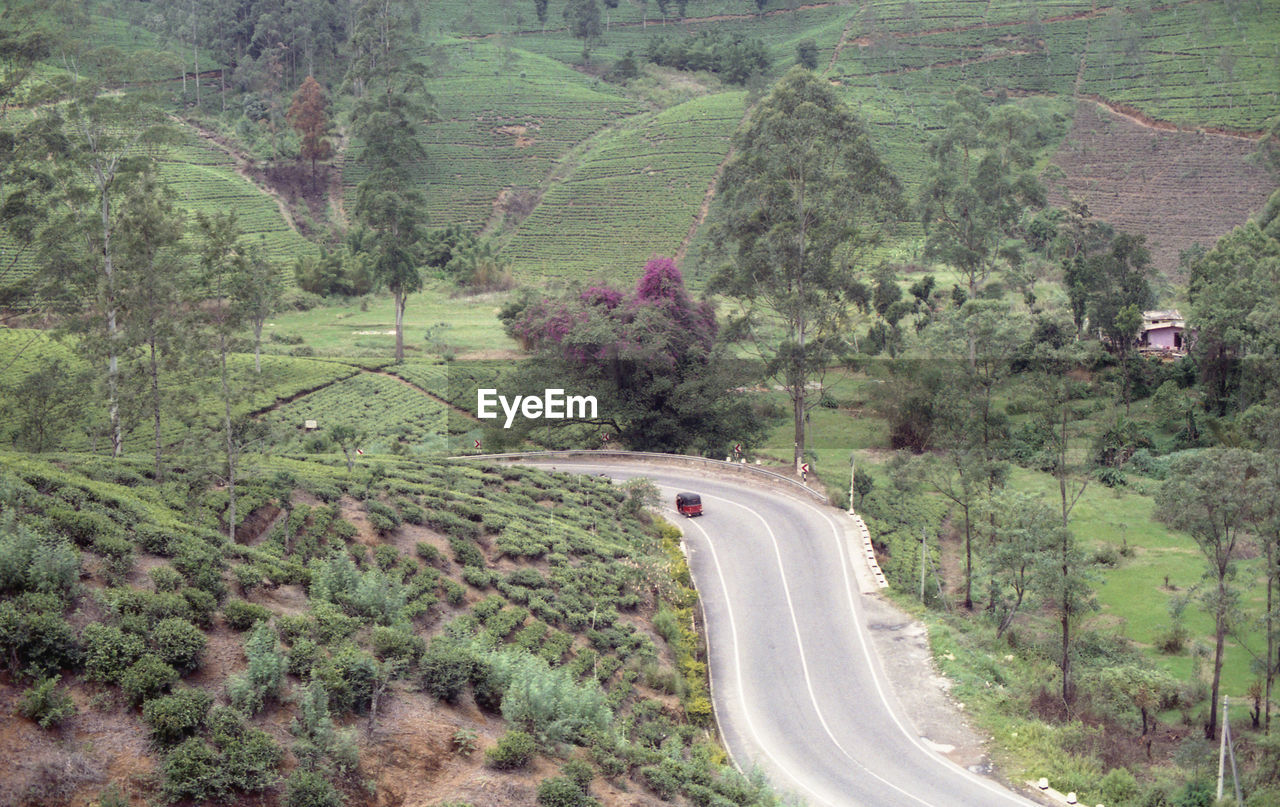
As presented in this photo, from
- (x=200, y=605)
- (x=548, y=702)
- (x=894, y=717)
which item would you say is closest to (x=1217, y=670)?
(x=894, y=717)

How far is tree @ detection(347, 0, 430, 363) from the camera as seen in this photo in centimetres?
5691

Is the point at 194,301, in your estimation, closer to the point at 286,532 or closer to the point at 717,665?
the point at 286,532

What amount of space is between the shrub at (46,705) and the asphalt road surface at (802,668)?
37.5ft

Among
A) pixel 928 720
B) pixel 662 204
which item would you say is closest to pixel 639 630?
pixel 928 720

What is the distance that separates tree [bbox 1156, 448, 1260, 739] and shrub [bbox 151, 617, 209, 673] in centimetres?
2182

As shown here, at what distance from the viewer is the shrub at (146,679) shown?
13953 millimetres

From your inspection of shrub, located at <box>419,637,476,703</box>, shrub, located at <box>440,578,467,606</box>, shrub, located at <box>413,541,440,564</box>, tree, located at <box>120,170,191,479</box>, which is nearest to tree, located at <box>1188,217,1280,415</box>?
shrub, located at <box>413,541,440,564</box>

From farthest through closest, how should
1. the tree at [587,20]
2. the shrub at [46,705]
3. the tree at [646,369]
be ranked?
the tree at [587,20]
the tree at [646,369]
the shrub at [46,705]

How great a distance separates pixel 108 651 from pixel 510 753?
549 cm

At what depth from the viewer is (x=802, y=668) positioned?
26.3m

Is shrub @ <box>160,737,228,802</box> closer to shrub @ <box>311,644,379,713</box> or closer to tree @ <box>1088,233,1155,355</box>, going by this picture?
shrub @ <box>311,644,379,713</box>

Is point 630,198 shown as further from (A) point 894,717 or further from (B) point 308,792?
(B) point 308,792

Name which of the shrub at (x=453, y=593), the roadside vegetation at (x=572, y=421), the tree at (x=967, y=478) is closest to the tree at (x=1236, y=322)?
the roadside vegetation at (x=572, y=421)

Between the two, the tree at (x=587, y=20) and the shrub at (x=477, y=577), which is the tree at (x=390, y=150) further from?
the tree at (x=587, y=20)
